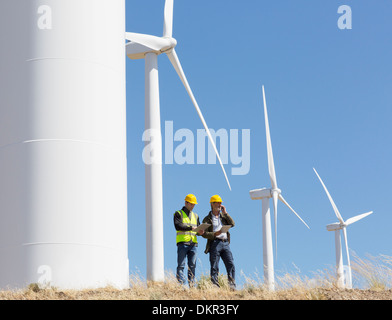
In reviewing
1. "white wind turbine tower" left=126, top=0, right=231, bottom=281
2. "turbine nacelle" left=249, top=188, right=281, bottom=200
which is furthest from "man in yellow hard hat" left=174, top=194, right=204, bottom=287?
"turbine nacelle" left=249, top=188, right=281, bottom=200

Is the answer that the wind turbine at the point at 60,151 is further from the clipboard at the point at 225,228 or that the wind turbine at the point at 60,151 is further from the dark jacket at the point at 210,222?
the clipboard at the point at 225,228

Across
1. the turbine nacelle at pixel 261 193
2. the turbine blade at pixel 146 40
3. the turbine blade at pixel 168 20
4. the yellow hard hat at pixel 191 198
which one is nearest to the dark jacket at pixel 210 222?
the yellow hard hat at pixel 191 198

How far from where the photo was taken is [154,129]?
28.5m

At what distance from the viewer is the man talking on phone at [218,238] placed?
18.5 meters

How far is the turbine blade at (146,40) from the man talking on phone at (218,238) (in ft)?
43.8

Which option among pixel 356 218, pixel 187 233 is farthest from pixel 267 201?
pixel 187 233

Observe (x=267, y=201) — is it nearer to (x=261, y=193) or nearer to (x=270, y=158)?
(x=261, y=193)

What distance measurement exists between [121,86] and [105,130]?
4.56 ft

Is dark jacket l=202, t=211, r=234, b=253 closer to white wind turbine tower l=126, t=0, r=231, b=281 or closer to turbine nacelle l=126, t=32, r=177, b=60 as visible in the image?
white wind turbine tower l=126, t=0, r=231, b=281

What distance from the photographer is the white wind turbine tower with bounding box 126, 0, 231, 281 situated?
27.2 meters

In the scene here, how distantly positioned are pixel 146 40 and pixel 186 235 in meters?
13.9

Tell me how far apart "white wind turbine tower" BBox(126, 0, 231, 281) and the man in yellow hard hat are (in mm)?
6939
